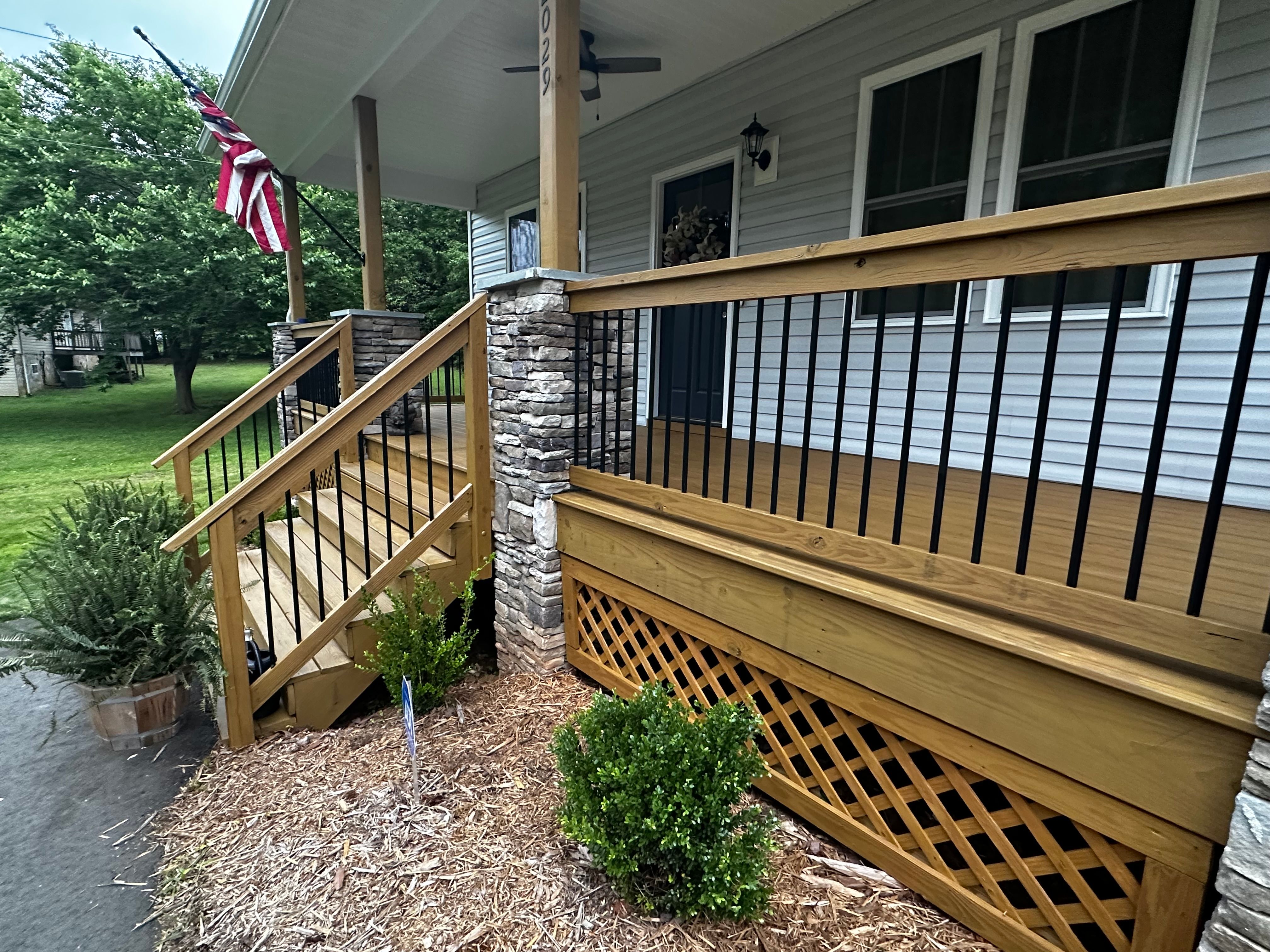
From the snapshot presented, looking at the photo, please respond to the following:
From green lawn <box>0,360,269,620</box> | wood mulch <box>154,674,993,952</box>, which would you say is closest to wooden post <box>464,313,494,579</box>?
wood mulch <box>154,674,993,952</box>

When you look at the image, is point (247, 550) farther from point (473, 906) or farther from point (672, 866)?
point (672, 866)

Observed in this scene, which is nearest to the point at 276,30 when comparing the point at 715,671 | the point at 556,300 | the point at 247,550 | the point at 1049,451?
the point at 556,300

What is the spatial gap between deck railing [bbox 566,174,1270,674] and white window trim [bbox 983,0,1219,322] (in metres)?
0.02

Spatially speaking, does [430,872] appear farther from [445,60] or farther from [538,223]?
[538,223]

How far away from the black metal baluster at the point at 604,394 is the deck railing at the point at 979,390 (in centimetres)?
2

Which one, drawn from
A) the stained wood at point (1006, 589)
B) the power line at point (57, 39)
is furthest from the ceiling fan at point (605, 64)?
the power line at point (57, 39)

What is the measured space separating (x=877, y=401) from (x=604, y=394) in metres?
1.42

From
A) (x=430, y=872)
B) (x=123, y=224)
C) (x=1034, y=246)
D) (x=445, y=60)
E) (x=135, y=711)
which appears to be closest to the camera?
(x=1034, y=246)

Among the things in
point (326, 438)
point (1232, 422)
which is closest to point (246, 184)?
point (326, 438)

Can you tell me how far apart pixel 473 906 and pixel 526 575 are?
154 centimetres

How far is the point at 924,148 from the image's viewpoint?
3719mm

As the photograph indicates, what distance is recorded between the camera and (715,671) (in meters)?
2.42

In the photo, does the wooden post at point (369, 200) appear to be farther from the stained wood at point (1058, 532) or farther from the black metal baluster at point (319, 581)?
the stained wood at point (1058, 532)

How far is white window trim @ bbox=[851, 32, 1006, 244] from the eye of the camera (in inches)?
133
